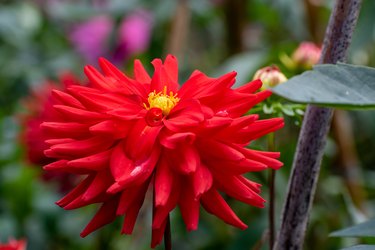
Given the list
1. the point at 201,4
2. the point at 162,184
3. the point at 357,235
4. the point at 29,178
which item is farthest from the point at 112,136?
the point at 201,4

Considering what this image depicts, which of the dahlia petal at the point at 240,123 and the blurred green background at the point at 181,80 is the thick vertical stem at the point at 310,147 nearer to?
the dahlia petal at the point at 240,123

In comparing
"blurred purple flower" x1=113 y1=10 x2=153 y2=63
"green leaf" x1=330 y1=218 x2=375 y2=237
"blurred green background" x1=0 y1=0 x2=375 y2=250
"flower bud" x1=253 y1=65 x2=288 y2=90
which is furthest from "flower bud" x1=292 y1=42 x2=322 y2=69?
"blurred purple flower" x1=113 y1=10 x2=153 y2=63

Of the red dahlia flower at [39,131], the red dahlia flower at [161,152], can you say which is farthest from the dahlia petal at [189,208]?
the red dahlia flower at [39,131]

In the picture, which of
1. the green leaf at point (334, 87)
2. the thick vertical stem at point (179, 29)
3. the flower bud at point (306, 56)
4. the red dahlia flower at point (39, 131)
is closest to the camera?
the green leaf at point (334, 87)

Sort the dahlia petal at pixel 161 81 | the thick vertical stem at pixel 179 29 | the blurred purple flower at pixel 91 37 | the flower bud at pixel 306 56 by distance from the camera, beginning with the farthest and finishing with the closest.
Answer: the blurred purple flower at pixel 91 37 < the thick vertical stem at pixel 179 29 < the flower bud at pixel 306 56 < the dahlia petal at pixel 161 81

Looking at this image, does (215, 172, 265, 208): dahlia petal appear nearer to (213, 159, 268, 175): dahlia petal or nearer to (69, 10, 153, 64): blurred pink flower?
(213, 159, 268, 175): dahlia petal

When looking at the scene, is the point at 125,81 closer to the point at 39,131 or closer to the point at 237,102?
the point at 237,102

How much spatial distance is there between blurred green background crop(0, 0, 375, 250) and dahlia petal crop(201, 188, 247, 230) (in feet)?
1.20

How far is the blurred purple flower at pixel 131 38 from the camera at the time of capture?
1526 millimetres

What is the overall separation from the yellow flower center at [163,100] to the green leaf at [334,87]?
100 mm

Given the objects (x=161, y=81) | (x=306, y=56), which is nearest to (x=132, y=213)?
(x=161, y=81)

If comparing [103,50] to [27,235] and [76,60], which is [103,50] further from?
[27,235]

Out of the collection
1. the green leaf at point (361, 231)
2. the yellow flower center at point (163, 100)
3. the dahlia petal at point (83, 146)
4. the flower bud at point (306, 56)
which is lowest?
the green leaf at point (361, 231)

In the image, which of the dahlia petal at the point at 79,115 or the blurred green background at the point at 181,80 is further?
the blurred green background at the point at 181,80
